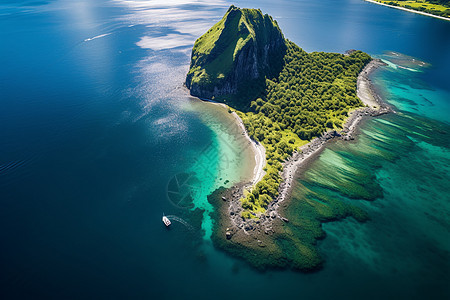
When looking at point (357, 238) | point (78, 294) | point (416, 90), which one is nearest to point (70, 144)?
point (78, 294)

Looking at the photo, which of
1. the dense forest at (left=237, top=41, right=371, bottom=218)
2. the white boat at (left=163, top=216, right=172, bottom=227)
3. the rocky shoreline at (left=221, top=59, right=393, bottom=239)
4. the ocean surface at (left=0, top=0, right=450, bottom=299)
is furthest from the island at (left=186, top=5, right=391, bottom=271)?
the white boat at (left=163, top=216, right=172, bottom=227)

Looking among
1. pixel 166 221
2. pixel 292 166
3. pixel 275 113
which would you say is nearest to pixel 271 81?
pixel 275 113

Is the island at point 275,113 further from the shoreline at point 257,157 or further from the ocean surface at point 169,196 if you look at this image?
the ocean surface at point 169,196

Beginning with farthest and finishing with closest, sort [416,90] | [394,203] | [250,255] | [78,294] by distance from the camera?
[416,90] < [394,203] < [250,255] < [78,294]

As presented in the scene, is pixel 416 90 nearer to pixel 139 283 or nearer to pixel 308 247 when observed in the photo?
pixel 308 247

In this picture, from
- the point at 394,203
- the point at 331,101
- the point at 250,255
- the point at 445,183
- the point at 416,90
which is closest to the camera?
the point at 250,255

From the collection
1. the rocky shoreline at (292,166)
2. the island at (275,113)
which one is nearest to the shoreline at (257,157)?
the island at (275,113)
